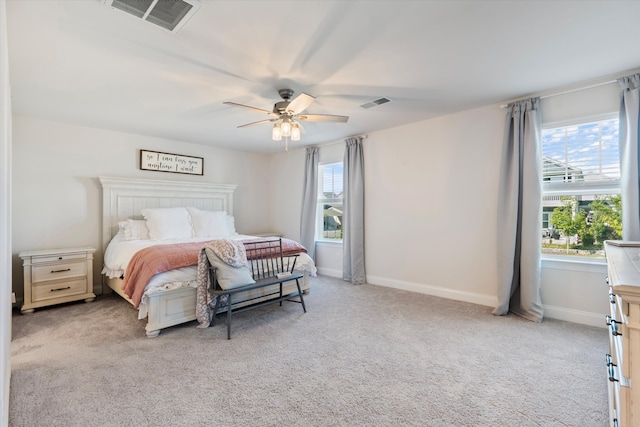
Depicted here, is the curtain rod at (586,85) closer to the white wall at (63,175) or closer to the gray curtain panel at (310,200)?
the gray curtain panel at (310,200)

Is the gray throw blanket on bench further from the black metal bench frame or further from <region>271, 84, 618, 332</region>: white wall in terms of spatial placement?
<region>271, 84, 618, 332</region>: white wall

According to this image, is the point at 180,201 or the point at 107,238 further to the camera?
the point at 180,201

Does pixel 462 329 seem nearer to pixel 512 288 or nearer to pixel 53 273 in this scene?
pixel 512 288

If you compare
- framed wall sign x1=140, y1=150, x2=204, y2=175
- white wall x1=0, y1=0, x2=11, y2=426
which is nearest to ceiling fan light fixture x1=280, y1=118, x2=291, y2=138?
white wall x1=0, y1=0, x2=11, y2=426

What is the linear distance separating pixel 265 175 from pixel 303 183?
109 cm

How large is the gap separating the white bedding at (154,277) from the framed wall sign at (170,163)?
3.89 feet

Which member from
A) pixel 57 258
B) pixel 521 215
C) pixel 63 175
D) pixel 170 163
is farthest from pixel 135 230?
pixel 521 215

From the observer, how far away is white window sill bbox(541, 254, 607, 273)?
2777mm

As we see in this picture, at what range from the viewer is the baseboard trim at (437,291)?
3.41 metres

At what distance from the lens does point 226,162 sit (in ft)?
17.7

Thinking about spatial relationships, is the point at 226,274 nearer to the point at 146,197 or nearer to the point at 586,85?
the point at 146,197

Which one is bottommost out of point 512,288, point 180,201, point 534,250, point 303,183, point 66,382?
point 66,382

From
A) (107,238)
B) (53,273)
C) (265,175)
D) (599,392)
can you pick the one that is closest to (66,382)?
(53,273)

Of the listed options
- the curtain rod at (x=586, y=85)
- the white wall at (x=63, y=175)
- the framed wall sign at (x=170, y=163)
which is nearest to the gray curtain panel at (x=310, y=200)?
the framed wall sign at (x=170, y=163)
